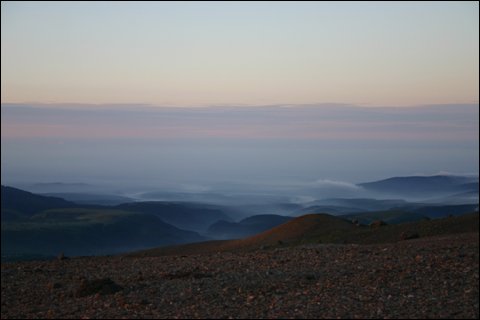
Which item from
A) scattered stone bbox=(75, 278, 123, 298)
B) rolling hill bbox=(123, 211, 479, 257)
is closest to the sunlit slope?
rolling hill bbox=(123, 211, 479, 257)

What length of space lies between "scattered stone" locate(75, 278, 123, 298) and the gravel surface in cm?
9

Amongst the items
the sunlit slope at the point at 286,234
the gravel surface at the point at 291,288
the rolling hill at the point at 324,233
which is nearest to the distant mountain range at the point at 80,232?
the sunlit slope at the point at 286,234

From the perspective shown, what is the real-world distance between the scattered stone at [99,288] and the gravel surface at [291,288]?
9 centimetres

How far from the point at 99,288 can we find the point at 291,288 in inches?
238

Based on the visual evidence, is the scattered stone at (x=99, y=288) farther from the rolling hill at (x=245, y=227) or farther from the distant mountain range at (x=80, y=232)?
the rolling hill at (x=245, y=227)

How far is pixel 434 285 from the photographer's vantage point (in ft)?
34.8

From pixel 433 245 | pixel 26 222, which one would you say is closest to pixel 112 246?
pixel 26 222

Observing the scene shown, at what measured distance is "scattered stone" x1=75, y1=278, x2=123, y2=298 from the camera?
40.9 feet

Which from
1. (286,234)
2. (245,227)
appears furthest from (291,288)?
(245,227)

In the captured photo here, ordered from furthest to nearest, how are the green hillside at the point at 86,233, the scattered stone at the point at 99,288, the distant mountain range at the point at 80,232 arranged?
1. the distant mountain range at the point at 80,232
2. the green hillside at the point at 86,233
3. the scattered stone at the point at 99,288

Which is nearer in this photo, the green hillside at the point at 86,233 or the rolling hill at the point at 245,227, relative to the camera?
the green hillside at the point at 86,233

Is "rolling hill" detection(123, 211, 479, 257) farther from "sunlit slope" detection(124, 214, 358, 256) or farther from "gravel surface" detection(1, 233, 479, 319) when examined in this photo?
"gravel surface" detection(1, 233, 479, 319)

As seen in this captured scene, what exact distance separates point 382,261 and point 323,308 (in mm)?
4652

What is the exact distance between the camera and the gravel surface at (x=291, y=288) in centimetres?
965
